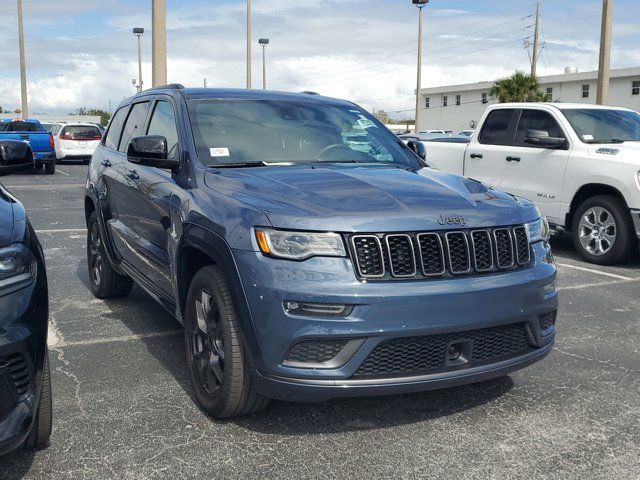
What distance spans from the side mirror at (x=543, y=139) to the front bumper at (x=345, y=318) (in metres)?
5.48

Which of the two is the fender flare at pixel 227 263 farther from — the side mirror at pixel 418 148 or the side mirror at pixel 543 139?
the side mirror at pixel 543 139

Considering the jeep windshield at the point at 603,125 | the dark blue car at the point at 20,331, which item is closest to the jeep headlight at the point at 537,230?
the dark blue car at the point at 20,331

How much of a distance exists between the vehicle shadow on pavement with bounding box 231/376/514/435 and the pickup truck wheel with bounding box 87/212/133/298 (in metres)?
2.70

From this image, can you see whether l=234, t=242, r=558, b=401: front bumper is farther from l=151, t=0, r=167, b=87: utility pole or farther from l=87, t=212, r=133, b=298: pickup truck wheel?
l=151, t=0, r=167, b=87: utility pole

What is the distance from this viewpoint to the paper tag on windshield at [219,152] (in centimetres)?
415

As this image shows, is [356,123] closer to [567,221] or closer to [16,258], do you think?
[16,258]

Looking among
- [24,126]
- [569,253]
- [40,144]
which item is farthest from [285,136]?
[24,126]

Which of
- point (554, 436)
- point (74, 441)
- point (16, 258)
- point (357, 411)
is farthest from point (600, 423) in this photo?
point (16, 258)

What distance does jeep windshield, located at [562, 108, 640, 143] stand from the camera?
27.7 ft

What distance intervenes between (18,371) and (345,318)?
1.31 meters

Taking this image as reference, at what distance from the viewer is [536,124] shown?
895 cm

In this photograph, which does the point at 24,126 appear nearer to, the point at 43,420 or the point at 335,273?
the point at 43,420

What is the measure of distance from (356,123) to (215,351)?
7.08 ft

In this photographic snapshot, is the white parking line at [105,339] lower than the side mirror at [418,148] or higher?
lower
